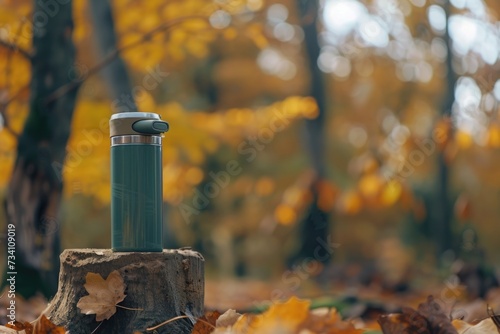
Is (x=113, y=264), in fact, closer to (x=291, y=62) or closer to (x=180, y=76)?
(x=291, y=62)

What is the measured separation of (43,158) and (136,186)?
2.33 meters

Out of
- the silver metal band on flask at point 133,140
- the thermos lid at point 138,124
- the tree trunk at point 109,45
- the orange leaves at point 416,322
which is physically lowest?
the orange leaves at point 416,322

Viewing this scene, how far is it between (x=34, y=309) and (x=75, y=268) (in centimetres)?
163

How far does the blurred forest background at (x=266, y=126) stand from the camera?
4.27 meters

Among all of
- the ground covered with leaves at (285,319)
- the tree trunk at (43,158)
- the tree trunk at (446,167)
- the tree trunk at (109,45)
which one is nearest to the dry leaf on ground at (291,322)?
the ground covered with leaves at (285,319)

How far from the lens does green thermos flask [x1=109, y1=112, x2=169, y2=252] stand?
184cm

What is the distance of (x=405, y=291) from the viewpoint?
6789 millimetres

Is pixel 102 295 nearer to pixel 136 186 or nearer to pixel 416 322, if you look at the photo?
pixel 136 186

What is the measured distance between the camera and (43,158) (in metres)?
3.99

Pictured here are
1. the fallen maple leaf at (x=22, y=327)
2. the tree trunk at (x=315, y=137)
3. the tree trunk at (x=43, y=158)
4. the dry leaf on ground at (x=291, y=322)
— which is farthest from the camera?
the tree trunk at (x=315, y=137)

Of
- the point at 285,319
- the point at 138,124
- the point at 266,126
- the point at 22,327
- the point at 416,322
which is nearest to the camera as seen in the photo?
the point at 285,319

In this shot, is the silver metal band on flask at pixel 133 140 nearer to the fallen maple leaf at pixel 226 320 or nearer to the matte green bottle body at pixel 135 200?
the matte green bottle body at pixel 135 200

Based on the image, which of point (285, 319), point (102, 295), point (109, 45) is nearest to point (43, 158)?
point (109, 45)

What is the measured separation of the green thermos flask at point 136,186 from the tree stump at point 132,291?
51 millimetres
